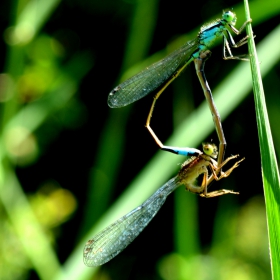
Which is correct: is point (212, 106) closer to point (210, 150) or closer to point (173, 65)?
point (210, 150)

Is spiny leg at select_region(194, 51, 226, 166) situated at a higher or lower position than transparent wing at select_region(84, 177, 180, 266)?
higher

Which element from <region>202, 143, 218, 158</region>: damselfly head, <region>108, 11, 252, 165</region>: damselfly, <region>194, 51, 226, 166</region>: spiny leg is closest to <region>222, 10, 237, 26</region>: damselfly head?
Answer: <region>108, 11, 252, 165</region>: damselfly

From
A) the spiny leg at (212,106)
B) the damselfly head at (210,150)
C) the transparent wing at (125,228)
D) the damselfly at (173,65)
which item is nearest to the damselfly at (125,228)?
the transparent wing at (125,228)

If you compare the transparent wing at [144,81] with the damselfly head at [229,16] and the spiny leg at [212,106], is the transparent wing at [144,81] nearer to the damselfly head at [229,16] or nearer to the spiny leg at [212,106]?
the spiny leg at [212,106]

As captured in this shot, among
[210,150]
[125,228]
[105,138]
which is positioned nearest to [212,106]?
[210,150]

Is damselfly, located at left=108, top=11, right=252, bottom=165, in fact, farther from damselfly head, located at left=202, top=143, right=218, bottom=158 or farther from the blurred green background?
the blurred green background

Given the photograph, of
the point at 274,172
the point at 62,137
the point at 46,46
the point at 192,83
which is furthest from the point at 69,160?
the point at 274,172
